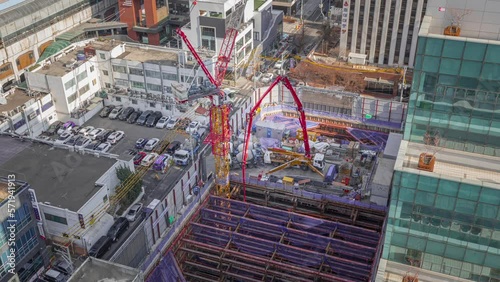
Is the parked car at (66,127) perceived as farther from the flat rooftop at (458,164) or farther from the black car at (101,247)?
the flat rooftop at (458,164)

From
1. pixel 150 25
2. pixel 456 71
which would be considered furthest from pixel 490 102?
pixel 150 25

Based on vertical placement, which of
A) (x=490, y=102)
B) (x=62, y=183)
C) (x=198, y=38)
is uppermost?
(x=490, y=102)

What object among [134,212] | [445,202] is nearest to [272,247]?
[134,212]

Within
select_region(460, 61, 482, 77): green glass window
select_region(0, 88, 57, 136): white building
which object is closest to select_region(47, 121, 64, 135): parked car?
select_region(0, 88, 57, 136): white building

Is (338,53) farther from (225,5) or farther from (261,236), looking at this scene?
(261,236)

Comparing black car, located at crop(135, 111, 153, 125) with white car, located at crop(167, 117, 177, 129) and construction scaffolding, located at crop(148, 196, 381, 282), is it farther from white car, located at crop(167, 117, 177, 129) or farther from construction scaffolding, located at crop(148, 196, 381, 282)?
construction scaffolding, located at crop(148, 196, 381, 282)

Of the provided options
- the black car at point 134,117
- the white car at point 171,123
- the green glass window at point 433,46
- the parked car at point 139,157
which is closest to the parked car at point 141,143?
the parked car at point 139,157
